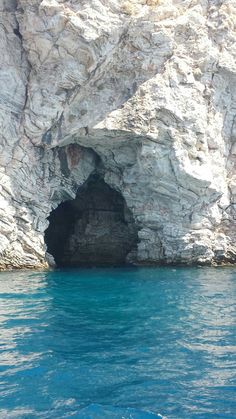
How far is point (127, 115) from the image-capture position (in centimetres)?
2630

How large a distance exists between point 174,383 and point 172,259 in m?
20.9

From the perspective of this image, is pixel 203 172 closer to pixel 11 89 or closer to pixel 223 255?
pixel 223 255

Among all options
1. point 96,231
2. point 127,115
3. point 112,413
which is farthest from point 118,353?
point 96,231

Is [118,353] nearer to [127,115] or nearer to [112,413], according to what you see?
[112,413]

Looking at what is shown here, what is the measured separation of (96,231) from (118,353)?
77.7 feet

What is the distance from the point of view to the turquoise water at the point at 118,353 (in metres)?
7.51

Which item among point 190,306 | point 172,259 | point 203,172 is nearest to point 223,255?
point 172,259

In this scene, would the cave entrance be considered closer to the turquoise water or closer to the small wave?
the turquoise water

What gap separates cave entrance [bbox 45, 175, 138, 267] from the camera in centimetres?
3341

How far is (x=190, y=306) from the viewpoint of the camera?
1529 centimetres

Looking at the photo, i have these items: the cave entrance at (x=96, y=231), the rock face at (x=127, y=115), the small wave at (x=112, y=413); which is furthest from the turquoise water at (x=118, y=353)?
the cave entrance at (x=96, y=231)

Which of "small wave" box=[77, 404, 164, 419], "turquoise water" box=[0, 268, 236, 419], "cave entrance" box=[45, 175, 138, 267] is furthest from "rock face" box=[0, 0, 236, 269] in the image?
"small wave" box=[77, 404, 164, 419]

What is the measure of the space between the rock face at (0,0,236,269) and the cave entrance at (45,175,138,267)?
159 inches

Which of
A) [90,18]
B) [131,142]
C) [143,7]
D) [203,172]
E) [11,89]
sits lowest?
[203,172]
